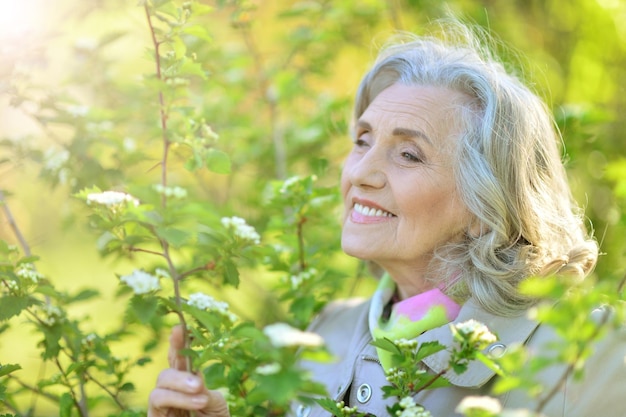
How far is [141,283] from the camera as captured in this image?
5.28 ft

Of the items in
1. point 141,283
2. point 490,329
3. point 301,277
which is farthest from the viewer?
point 301,277

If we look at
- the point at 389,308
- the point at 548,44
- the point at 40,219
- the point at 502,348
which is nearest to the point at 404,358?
the point at 502,348

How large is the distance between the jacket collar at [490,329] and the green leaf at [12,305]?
1.04 m

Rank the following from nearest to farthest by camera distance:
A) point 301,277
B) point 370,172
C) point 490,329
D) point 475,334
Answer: point 475,334, point 490,329, point 370,172, point 301,277

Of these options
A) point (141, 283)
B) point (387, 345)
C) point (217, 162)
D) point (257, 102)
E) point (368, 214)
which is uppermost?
point (257, 102)

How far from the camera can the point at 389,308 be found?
2285 mm

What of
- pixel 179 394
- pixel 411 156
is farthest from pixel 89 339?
pixel 411 156

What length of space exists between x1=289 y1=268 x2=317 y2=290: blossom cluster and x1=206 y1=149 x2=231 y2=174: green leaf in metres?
0.62

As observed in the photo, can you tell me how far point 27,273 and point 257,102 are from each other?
2.00m

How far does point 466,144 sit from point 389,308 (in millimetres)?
607

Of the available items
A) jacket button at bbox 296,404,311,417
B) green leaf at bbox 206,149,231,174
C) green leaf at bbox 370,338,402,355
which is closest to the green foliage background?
green leaf at bbox 206,149,231,174

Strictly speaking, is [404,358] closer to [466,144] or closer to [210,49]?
[466,144]

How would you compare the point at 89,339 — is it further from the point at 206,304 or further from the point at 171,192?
the point at 171,192

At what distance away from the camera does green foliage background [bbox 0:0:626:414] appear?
242 cm
